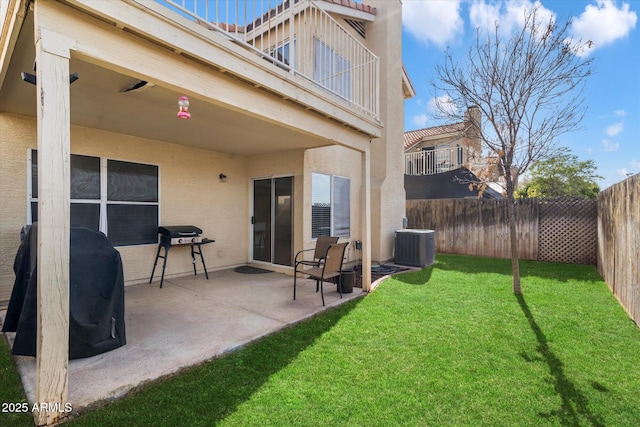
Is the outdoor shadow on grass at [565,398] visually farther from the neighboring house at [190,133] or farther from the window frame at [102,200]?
the window frame at [102,200]

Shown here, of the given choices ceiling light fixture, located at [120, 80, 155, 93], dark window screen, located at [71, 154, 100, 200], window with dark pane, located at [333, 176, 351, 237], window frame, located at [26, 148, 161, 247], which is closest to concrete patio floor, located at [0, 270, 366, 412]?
window frame, located at [26, 148, 161, 247]

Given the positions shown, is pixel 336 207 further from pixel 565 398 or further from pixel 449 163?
pixel 449 163

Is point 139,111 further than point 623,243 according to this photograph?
No

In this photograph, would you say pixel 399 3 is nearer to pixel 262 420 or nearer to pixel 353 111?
pixel 353 111

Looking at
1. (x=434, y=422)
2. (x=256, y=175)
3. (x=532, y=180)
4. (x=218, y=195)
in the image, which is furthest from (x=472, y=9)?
(x=532, y=180)

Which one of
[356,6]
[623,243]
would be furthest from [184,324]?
[356,6]

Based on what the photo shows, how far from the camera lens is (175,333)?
344cm

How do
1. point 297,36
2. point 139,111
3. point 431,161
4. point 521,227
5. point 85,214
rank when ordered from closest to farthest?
point 139,111 < point 85,214 < point 297,36 < point 521,227 < point 431,161

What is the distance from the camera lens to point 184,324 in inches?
146

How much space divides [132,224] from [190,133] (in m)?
→ 2.01

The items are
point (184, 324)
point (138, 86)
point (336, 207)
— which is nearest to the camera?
point (138, 86)

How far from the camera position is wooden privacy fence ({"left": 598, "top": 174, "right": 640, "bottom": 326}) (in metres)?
3.92

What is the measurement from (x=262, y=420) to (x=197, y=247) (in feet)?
16.2

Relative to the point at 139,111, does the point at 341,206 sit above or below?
below
